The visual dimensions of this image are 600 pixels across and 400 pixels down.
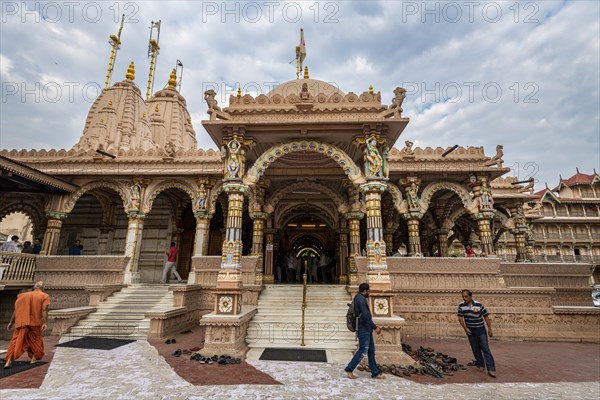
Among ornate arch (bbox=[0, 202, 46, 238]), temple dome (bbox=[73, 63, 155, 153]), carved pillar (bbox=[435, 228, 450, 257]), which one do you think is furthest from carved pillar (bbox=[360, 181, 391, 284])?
ornate arch (bbox=[0, 202, 46, 238])

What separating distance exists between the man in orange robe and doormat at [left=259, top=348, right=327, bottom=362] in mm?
4388

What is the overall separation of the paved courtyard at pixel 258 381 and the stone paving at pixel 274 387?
0.04 feet

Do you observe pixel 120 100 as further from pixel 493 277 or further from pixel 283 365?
pixel 493 277

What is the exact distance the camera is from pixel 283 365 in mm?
5500

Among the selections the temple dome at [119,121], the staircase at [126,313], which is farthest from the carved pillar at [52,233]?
the temple dome at [119,121]

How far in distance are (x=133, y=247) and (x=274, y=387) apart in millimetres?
9967

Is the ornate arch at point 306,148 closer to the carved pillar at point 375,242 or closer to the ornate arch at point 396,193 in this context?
the carved pillar at point 375,242

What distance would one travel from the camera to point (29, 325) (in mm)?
5730

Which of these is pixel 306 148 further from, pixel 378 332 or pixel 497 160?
pixel 497 160

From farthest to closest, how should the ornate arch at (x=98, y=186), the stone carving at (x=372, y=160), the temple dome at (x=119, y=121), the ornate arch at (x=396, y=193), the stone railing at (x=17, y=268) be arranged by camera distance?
the temple dome at (x=119, y=121) → the ornate arch at (x=396, y=193) → the ornate arch at (x=98, y=186) → the stone railing at (x=17, y=268) → the stone carving at (x=372, y=160)

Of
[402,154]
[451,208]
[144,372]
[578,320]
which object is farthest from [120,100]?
[578,320]

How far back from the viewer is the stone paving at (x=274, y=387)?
408 centimetres

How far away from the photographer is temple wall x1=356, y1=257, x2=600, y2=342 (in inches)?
343

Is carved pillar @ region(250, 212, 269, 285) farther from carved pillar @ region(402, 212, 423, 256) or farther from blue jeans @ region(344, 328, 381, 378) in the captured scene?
blue jeans @ region(344, 328, 381, 378)
